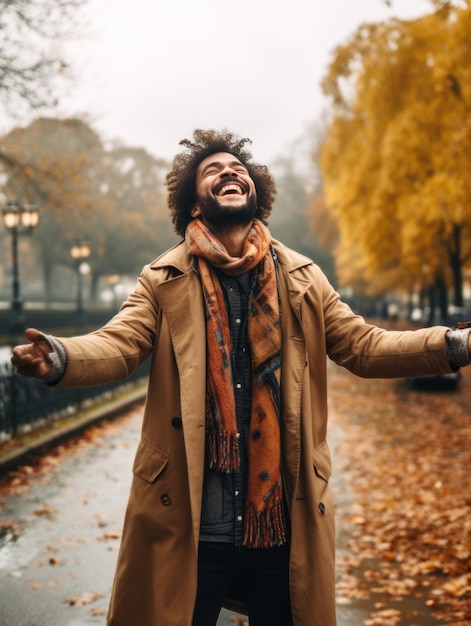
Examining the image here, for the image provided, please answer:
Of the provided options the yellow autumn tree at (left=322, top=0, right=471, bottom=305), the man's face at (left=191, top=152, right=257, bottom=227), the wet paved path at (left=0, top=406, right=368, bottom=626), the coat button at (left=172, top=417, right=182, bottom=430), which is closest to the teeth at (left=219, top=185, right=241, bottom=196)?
the man's face at (left=191, top=152, right=257, bottom=227)

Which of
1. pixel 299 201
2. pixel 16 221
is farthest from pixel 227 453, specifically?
pixel 299 201

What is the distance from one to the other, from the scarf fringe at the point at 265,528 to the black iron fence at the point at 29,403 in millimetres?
6485

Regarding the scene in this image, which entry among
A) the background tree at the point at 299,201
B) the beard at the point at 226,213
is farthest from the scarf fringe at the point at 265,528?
the background tree at the point at 299,201

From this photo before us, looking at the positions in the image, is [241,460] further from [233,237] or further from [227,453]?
[233,237]

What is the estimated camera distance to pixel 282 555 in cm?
240

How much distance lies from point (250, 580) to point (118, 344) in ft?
3.26

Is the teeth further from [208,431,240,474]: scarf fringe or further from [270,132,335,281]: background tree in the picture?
[270,132,335,281]: background tree

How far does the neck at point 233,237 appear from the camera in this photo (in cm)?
259

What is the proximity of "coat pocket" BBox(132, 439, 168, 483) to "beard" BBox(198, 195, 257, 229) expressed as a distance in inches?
34.8

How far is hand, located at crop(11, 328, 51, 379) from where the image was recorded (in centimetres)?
197

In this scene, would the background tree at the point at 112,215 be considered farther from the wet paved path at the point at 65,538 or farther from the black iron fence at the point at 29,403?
the wet paved path at the point at 65,538

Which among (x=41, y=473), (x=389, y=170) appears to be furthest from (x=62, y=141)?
(x=41, y=473)

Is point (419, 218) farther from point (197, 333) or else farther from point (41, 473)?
point (197, 333)

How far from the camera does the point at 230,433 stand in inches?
91.0
